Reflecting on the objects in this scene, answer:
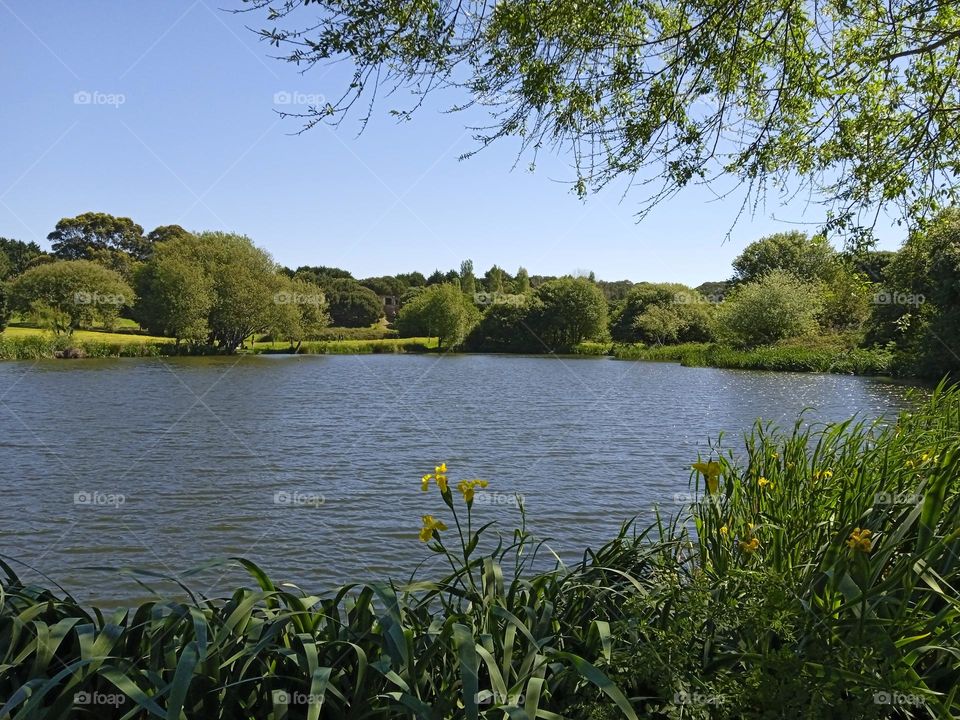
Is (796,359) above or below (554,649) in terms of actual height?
above

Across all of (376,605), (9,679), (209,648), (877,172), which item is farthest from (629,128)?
(9,679)

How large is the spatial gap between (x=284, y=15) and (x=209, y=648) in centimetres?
279

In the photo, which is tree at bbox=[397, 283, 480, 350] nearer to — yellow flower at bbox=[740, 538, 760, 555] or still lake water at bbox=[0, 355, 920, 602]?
still lake water at bbox=[0, 355, 920, 602]

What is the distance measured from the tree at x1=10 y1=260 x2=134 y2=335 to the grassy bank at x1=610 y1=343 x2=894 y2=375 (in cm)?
2815

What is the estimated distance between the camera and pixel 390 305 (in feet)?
236

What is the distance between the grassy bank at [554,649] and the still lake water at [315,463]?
16.2 inches

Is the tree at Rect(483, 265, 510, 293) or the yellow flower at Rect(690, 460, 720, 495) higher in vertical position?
the tree at Rect(483, 265, 510, 293)

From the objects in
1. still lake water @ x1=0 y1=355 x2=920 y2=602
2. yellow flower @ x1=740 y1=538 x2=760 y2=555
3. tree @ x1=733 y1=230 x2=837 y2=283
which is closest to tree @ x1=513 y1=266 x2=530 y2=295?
tree @ x1=733 y1=230 x2=837 y2=283

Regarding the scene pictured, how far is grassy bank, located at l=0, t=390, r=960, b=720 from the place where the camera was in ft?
7.07

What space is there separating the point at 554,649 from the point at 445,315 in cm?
5073

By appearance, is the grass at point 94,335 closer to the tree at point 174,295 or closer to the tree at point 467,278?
the tree at point 174,295

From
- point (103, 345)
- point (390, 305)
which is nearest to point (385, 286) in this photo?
point (390, 305)

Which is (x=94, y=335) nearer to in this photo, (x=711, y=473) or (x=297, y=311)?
(x=297, y=311)

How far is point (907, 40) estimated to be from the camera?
15.6 ft
